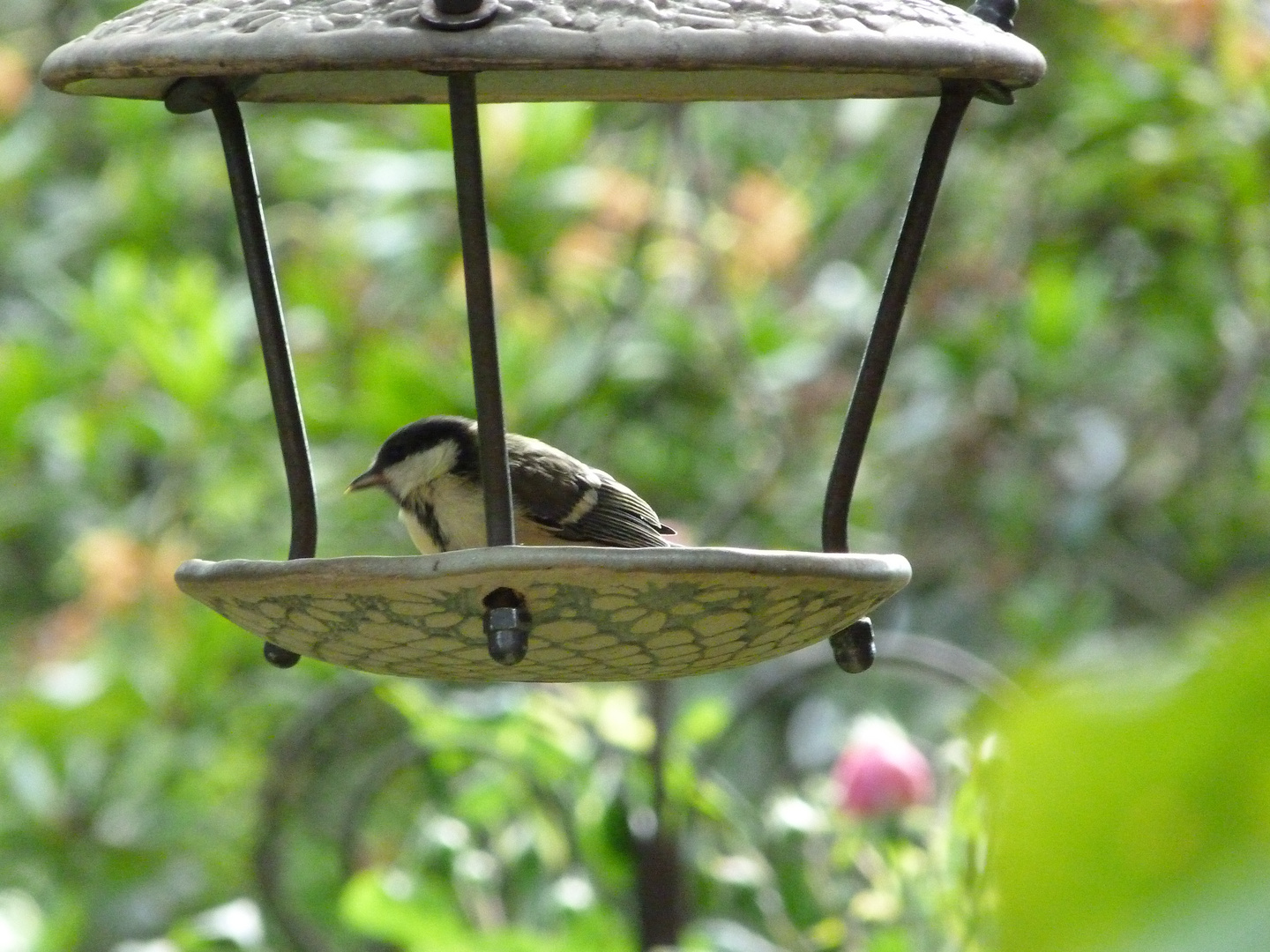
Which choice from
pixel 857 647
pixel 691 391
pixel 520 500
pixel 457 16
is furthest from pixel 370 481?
pixel 691 391

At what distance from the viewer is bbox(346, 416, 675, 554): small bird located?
2.00m

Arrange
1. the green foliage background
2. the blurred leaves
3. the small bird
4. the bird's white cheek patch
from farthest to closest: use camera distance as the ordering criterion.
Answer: the green foliage background → the bird's white cheek patch → the small bird → the blurred leaves

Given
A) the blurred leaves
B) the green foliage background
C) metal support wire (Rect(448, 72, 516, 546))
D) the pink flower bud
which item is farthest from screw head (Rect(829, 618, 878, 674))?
the green foliage background

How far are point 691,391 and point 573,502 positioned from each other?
8.67ft

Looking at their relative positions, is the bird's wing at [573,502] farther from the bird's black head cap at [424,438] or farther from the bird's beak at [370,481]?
the bird's beak at [370,481]

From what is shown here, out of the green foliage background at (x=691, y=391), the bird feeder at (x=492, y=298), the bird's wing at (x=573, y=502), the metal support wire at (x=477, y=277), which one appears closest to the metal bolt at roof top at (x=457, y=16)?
the bird feeder at (x=492, y=298)

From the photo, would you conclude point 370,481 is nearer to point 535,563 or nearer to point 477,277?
point 477,277

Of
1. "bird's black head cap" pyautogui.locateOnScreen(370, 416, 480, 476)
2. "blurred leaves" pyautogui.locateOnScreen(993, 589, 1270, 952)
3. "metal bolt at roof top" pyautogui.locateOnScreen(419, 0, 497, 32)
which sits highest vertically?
"blurred leaves" pyautogui.locateOnScreen(993, 589, 1270, 952)

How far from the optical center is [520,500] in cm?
200

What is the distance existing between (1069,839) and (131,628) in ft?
14.8

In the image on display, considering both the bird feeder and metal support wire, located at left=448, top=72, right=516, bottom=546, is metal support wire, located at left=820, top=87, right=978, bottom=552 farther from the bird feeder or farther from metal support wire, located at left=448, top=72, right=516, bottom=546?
metal support wire, located at left=448, top=72, right=516, bottom=546

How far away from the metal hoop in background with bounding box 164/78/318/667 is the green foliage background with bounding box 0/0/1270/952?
6.84 feet

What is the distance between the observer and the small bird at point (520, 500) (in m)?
2.00

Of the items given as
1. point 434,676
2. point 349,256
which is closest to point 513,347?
point 349,256
